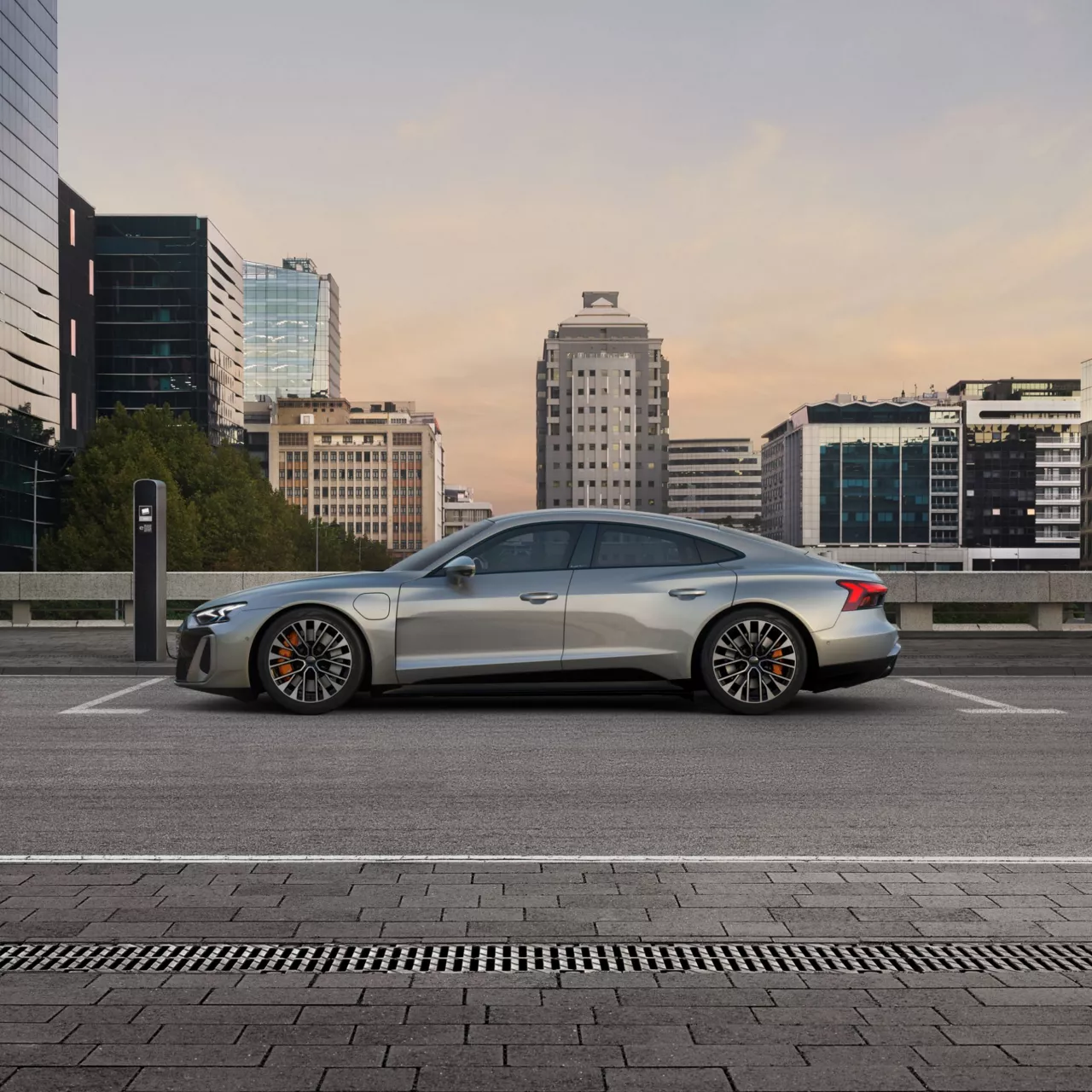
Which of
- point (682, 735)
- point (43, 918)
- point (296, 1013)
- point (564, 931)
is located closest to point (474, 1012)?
point (296, 1013)

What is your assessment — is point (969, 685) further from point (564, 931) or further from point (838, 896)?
point (564, 931)

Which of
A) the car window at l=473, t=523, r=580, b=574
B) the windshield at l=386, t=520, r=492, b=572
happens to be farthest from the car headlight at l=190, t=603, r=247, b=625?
the car window at l=473, t=523, r=580, b=574

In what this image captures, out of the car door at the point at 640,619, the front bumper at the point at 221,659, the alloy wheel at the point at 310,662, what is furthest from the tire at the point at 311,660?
the car door at the point at 640,619

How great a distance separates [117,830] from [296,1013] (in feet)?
8.90

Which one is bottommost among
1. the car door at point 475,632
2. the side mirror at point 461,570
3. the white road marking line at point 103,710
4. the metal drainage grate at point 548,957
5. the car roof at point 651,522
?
the white road marking line at point 103,710

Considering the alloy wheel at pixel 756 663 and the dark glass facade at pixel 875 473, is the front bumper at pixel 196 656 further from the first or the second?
the dark glass facade at pixel 875 473

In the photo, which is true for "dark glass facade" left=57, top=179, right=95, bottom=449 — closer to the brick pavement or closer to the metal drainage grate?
the brick pavement

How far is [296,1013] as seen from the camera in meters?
3.34

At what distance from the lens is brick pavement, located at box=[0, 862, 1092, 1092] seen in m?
2.98

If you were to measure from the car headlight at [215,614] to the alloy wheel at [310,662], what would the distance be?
0.40 m

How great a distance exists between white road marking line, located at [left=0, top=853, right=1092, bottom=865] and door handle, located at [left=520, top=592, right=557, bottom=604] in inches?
179

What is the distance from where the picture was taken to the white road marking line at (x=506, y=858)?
203 inches

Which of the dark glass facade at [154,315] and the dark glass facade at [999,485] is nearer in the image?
the dark glass facade at [154,315]

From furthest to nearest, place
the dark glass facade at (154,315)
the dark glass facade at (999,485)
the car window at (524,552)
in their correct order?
the dark glass facade at (999,485) < the dark glass facade at (154,315) < the car window at (524,552)
